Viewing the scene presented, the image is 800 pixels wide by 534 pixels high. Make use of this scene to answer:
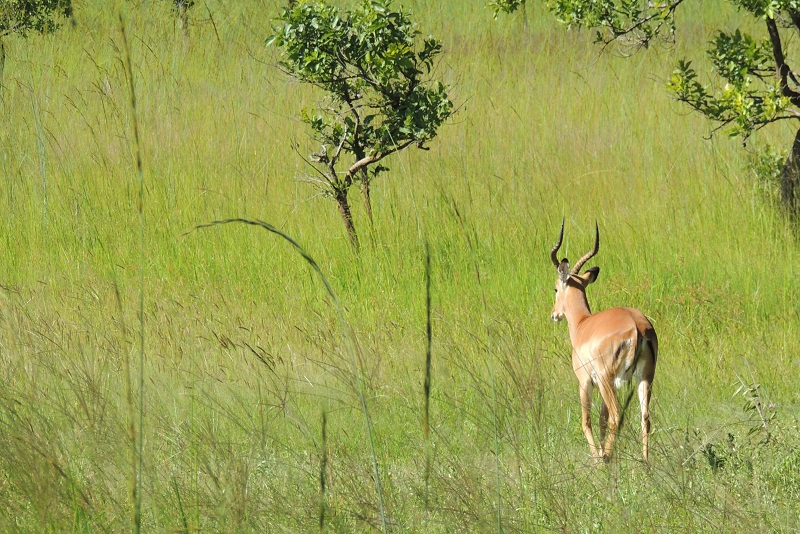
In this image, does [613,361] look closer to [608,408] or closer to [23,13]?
[608,408]

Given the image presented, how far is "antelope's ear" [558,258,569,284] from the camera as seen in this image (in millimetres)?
5596

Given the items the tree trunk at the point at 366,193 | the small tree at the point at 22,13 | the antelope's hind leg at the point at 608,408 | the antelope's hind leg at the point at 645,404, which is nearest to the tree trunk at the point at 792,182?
the tree trunk at the point at 366,193

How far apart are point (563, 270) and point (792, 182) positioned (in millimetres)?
3155

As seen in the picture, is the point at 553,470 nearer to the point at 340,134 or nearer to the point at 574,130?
the point at 340,134

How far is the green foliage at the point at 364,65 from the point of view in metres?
7.37

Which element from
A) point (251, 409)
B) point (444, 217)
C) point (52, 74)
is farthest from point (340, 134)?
point (52, 74)

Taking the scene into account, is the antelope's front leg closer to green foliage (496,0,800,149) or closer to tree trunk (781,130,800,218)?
green foliage (496,0,800,149)

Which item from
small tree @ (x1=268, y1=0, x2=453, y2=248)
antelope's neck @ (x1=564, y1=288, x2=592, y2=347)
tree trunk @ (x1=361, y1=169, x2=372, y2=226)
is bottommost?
antelope's neck @ (x1=564, y1=288, x2=592, y2=347)

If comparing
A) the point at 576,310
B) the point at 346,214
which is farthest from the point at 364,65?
the point at 576,310

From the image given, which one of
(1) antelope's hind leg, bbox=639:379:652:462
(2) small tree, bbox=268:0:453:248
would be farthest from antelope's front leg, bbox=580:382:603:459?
(2) small tree, bbox=268:0:453:248

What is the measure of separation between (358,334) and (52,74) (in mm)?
7228

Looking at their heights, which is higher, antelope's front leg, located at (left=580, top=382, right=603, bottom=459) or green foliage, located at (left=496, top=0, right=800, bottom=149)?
green foliage, located at (left=496, top=0, right=800, bottom=149)

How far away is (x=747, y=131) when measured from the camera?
7117 mm

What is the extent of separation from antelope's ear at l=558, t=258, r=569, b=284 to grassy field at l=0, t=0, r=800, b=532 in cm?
44
